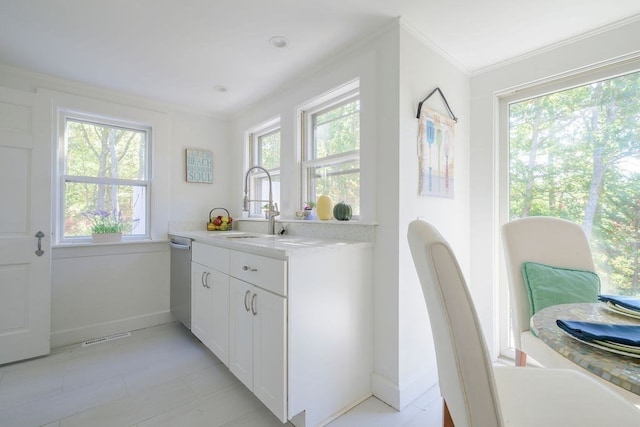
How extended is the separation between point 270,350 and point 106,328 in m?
2.18

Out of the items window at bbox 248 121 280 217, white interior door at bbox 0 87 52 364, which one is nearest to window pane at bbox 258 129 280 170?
window at bbox 248 121 280 217

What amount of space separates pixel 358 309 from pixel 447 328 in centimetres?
111

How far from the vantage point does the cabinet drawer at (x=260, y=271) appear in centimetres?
140

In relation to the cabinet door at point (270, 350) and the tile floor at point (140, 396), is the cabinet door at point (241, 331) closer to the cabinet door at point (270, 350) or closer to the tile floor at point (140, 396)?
the cabinet door at point (270, 350)

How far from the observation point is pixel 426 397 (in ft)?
5.84

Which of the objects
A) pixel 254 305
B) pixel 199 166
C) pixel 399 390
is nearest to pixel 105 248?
pixel 199 166

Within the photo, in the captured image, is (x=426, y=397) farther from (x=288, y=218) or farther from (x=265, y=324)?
(x=288, y=218)

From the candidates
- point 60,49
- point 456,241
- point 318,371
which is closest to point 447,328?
point 318,371

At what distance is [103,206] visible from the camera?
9.18ft

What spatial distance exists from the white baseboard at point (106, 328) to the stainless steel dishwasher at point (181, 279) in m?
0.21

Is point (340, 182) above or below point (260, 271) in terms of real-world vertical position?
above

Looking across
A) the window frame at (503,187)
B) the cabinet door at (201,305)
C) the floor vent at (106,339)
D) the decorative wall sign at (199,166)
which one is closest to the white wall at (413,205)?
the window frame at (503,187)

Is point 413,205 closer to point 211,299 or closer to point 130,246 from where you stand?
point 211,299

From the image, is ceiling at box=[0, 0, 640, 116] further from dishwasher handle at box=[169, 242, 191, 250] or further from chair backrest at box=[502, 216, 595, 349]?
dishwasher handle at box=[169, 242, 191, 250]
